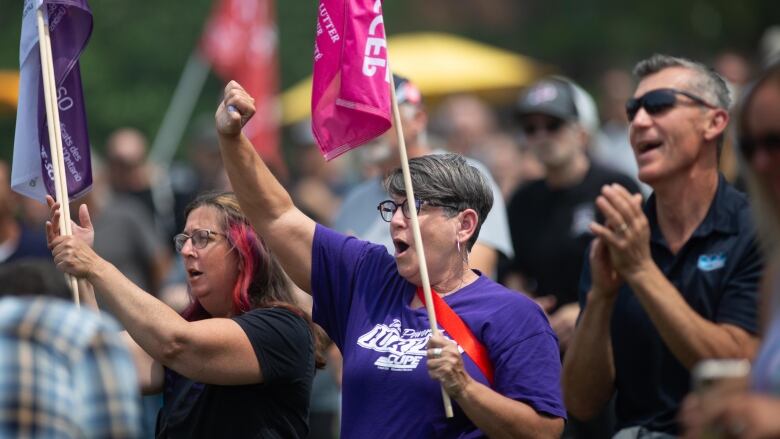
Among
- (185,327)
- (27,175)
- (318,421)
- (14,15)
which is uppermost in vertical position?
(14,15)

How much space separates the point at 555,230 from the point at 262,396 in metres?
3.17

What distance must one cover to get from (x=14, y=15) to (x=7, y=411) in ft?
70.0

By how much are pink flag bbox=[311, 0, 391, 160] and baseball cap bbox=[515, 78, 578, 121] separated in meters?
3.36

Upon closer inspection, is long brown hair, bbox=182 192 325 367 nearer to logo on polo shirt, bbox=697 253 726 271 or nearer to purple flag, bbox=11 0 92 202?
purple flag, bbox=11 0 92 202

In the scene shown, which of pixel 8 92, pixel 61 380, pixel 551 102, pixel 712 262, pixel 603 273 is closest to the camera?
pixel 61 380

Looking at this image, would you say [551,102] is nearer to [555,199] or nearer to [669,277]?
[555,199]

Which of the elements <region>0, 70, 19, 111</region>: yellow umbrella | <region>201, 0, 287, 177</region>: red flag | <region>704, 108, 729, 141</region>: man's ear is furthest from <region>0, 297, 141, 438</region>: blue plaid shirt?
<region>201, 0, 287, 177</region>: red flag

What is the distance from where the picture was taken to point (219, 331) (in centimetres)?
517

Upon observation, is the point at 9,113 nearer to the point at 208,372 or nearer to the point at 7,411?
the point at 208,372

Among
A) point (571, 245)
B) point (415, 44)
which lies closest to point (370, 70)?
point (571, 245)

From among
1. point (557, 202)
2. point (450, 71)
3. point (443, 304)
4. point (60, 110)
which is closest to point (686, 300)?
point (443, 304)

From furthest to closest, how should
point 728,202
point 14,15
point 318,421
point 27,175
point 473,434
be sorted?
point 14,15, point 318,421, point 27,175, point 728,202, point 473,434

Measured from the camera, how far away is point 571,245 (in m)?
7.95

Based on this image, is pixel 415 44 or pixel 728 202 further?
pixel 415 44
